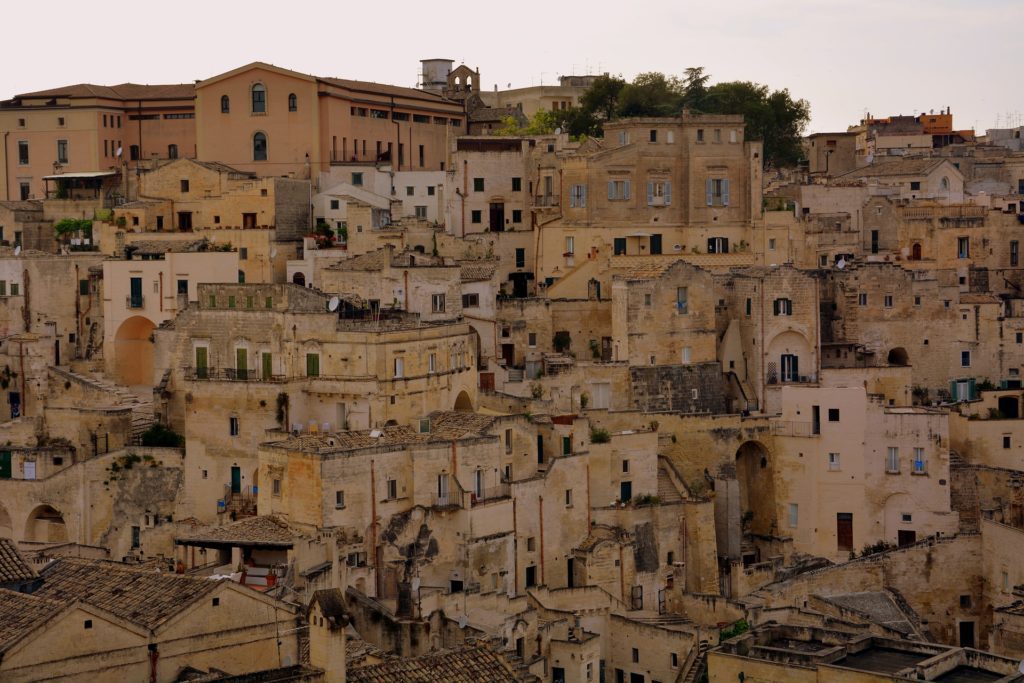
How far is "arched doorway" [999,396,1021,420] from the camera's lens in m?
64.9

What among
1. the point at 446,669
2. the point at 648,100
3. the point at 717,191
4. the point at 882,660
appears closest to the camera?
the point at 446,669

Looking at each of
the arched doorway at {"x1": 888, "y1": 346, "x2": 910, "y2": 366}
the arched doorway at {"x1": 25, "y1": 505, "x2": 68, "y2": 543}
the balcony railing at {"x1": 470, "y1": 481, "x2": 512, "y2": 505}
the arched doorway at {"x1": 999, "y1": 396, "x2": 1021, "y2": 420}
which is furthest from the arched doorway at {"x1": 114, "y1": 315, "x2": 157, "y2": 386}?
the arched doorway at {"x1": 999, "y1": 396, "x2": 1021, "y2": 420}

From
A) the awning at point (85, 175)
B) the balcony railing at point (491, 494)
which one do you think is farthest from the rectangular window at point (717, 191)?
the awning at point (85, 175)

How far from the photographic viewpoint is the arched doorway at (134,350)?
63.2 m

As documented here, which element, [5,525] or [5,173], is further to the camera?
[5,173]

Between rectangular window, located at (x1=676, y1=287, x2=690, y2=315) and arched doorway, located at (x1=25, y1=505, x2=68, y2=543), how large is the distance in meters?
19.6

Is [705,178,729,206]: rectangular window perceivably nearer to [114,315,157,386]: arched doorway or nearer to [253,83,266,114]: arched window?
[253,83,266,114]: arched window

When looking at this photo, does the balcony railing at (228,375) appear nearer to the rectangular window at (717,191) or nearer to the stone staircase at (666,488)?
the stone staircase at (666,488)

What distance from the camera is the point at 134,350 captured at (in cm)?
6341

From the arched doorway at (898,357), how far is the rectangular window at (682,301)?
7.98 meters

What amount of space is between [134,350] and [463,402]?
11.6 m

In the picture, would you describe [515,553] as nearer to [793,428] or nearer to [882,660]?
[793,428]

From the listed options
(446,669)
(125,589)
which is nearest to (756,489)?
(446,669)

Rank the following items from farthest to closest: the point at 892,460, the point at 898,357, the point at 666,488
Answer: the point at 898,357, the point at 892,460, the point at 666,488
